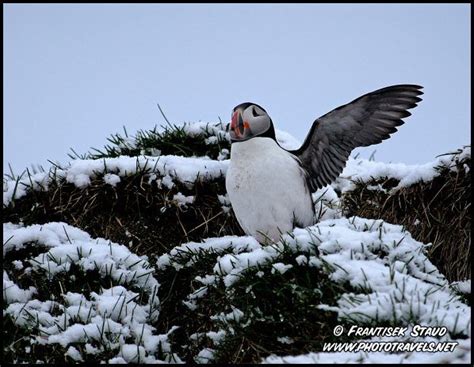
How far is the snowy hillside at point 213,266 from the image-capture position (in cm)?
408

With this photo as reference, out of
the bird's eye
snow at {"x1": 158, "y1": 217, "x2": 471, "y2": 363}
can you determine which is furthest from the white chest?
snow at {"x1": 158, "y1": 217, "x2": 471, "y2": 363}

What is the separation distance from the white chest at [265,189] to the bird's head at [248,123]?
3.5 inches

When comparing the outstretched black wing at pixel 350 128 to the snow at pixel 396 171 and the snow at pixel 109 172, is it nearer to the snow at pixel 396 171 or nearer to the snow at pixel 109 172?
the snow at pixel 396 171

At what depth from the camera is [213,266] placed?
5574mm

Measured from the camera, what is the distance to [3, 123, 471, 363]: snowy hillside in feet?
13.4

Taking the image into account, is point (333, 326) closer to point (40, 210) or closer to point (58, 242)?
point (58, 242)

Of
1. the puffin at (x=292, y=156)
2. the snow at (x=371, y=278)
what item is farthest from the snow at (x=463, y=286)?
the puffin at (x=292, y=156)

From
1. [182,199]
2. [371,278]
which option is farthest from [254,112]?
[371,278]

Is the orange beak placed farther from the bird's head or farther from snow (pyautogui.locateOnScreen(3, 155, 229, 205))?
snow (pyautogui.locateOnScreen(3, 155, 229, 205))

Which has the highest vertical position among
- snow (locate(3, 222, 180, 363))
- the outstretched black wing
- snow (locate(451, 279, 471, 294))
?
the outstretched black wing

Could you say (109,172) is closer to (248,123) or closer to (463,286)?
(248,123)

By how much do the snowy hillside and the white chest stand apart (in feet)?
1.20

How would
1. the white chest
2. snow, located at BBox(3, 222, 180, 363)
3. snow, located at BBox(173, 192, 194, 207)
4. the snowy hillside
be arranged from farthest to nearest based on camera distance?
snow, located at BBox(173, 192, 194, 207) → the white chest → snow, located at BBox(3, 222, 180, 363) → the snowy hillside

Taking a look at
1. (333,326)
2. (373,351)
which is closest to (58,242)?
(333,326)
